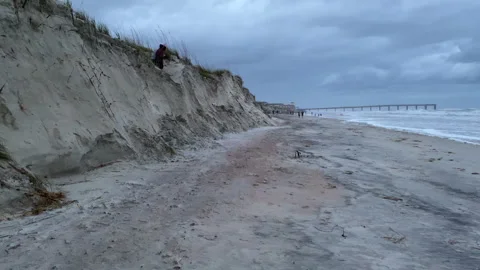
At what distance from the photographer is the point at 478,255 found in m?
3.67

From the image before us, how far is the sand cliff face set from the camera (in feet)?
18.3

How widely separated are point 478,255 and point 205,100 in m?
13.9

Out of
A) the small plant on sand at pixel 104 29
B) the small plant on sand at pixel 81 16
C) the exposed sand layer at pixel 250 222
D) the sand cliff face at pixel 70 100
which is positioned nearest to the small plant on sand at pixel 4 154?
the sand cliff face at pixel 70 100

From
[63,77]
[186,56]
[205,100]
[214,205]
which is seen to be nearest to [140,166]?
[63,77]

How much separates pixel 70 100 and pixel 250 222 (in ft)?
14.1

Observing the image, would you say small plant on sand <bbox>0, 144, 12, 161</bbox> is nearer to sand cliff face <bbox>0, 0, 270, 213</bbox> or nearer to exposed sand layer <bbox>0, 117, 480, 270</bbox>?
sand cliff face <bbox>0, 0, 270, 213</bbox>

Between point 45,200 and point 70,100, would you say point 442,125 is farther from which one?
point 45,200

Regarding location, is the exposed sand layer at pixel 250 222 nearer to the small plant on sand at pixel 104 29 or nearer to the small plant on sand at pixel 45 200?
the small plant on sand at pixel 45 200

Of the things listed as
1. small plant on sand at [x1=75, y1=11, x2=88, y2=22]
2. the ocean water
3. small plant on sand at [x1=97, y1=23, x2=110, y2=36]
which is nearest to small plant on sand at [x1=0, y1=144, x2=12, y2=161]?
small plant on sand at [x1=75, y1=11, x2=88, y2=22]

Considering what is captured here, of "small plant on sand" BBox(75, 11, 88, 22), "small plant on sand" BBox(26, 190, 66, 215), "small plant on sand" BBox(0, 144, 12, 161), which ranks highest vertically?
"small plant on sand" BBox(75, 11, 88, 22)

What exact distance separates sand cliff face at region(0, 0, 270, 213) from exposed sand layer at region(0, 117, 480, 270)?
0.54 m

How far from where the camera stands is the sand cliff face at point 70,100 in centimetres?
559

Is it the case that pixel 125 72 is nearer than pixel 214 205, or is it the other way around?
pixel 214 205

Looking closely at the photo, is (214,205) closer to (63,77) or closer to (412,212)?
(412,212)
